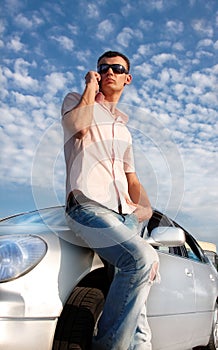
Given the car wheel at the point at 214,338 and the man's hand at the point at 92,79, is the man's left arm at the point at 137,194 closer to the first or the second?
the man's hand at the point at 92,79

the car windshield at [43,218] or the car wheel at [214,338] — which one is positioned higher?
the car windshield at [43,218]

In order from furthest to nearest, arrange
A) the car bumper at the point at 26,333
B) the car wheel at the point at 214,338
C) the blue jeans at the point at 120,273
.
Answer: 1. the car wheel at the point at 214,338
2. the blue jeans at the point at 120,273
3. the car bumper at the point at 26,333

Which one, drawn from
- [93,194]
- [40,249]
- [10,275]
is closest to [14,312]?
[10,275]

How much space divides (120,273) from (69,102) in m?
1.04

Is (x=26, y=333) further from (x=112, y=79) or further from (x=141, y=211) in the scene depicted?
(x=112, y=79)

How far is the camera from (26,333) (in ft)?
7.06

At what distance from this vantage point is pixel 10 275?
221 centimetres

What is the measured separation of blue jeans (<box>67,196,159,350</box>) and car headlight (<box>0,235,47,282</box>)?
290mm

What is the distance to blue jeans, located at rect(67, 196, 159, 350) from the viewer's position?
2.38 metres

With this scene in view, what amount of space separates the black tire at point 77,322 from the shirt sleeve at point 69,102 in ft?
3.38

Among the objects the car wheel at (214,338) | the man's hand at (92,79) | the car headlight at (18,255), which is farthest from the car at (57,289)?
the car wheel at (214,338)

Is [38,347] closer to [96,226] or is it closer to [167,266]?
[96,226]

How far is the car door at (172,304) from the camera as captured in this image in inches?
121

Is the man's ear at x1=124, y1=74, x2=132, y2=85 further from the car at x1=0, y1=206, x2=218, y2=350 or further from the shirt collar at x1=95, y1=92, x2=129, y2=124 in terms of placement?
the car at x1=0, y1=206, x2=218, y2=350
